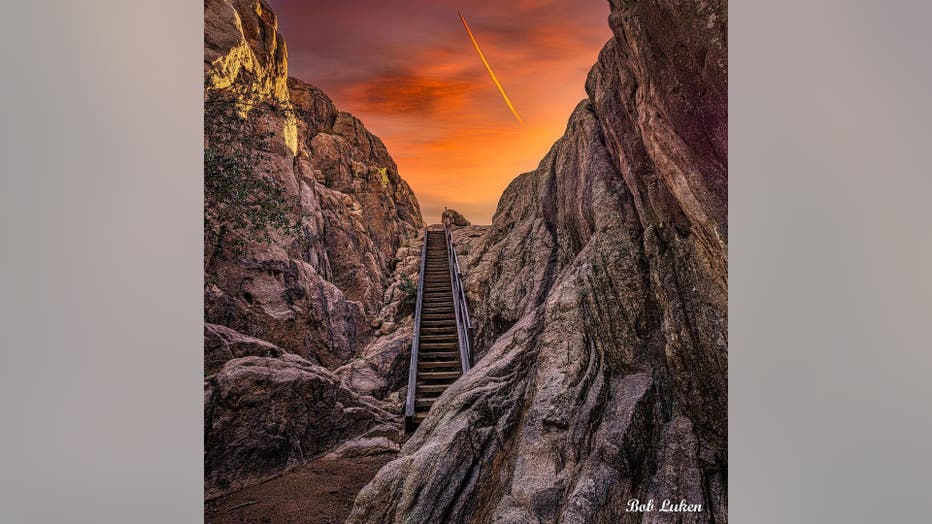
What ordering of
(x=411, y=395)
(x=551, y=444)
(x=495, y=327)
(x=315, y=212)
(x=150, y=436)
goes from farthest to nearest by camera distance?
(x=315, y=212)
(x=495, y=327)
(x=411, y=395)
(x=551, y=444)
(x=150, y=436)

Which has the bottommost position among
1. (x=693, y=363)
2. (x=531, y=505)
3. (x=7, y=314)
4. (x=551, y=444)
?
(x=531, y=505)

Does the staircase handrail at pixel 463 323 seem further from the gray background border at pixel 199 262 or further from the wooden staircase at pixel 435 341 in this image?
the gray background border at pixel 199 262

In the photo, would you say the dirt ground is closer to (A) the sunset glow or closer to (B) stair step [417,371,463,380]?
(B) stair step [417,371,463,380]

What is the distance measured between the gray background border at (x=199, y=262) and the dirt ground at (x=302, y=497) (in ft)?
1.96

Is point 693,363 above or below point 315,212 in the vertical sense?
below

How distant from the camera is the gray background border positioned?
136 inches

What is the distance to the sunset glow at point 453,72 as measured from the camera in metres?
5.64

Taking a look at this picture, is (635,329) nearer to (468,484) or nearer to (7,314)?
(468,484)

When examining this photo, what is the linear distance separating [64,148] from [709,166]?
15.8 feet

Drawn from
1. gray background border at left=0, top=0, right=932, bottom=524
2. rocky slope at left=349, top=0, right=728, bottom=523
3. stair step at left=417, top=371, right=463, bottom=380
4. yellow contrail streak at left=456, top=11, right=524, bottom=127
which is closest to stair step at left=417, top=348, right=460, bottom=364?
stair step at left=417, top=371, right=463, bottom=380

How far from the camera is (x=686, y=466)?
421cm

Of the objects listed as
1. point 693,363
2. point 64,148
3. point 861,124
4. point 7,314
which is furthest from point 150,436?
point 861,124

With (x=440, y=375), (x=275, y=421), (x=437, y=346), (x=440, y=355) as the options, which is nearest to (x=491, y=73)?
(x=440, y=375)

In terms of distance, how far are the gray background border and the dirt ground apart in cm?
60
